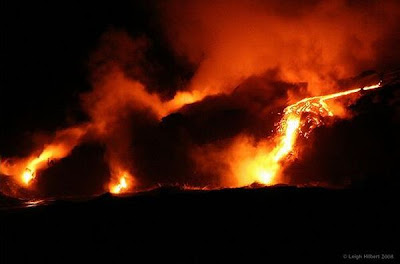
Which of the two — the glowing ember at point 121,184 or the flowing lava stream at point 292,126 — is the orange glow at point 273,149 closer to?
the flowing lava stream at point 292,126

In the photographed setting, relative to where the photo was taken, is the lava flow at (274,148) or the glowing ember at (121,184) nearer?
the lava flow at (274,148)

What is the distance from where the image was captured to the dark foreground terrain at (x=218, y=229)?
7648 millimetres

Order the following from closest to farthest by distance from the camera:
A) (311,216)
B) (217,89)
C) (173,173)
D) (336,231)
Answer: (336,231)
(311,216)
(173,173)
(217,89)

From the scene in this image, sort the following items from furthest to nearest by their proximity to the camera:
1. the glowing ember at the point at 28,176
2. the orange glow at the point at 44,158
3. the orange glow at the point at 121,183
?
the orange glow at the point at 44,158
the glowing ember at the point at 28,176
the orange glow at the point at 121,183

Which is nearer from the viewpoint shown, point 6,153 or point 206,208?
point 206,208

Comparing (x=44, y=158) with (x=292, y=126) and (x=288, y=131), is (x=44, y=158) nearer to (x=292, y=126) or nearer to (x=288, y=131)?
(x=288, y=131)

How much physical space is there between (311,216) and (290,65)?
36.6 feet

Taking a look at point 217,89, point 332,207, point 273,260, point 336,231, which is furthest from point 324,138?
point 217,89

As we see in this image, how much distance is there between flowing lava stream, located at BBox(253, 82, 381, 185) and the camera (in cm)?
1409

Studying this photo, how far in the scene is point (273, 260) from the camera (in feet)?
24.1

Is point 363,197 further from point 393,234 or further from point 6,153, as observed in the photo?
point 6,153

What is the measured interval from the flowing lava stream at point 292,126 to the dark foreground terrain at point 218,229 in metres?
3.77

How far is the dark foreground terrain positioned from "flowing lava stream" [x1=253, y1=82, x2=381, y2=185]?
3.77 metres

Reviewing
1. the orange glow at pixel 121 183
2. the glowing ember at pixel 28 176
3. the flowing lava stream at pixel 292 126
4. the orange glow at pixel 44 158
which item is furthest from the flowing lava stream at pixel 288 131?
the glowing ember at pixel 28 176
